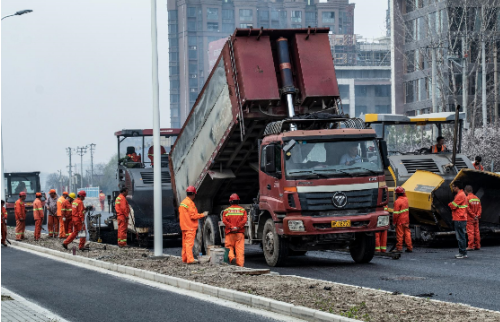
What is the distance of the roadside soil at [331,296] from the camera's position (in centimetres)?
865

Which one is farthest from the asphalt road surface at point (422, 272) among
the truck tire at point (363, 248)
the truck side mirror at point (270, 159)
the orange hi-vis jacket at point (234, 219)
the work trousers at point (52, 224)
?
the work trousers at point (52, 224)

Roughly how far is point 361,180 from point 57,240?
546 inches

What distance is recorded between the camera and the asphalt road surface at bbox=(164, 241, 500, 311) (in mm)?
11280

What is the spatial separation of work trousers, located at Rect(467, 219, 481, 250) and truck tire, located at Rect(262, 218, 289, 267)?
5.48 meters

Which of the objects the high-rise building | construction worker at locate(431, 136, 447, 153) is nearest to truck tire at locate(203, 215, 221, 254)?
construction worker at locate(431, 136, 447, 153)

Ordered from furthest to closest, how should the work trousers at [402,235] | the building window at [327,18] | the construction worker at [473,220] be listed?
the building window at [327,18]
the construction worker at [473,220]
the work trousers at [402,235]

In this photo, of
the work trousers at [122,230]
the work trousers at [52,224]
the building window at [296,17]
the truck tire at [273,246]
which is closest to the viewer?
the truck tire at [273,246]

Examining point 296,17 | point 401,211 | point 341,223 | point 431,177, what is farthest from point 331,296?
point 296,17

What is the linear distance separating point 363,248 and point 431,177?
4.42 metres

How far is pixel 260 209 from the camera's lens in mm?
16344

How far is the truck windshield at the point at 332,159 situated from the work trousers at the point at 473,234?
4694 millimetres

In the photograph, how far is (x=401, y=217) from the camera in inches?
730

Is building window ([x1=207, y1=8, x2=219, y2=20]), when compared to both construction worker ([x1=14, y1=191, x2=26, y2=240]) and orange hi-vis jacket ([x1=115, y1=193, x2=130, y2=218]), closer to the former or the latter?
construction worker ([x1=14, y1=191, x2=26, y2=240])

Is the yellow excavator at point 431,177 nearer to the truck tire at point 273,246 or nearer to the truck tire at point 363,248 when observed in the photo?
the truck tire at point 363,248
